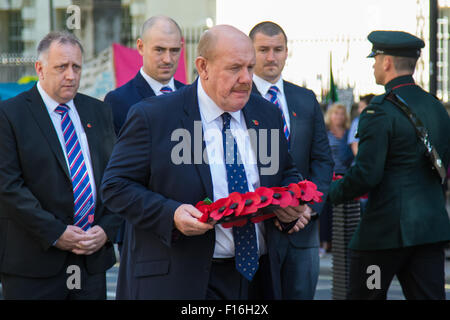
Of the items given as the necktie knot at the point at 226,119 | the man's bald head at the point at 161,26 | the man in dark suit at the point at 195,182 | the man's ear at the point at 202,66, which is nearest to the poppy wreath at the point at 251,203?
the man in dark suit at the point at 195,182

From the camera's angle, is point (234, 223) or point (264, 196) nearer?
point (264, 196)

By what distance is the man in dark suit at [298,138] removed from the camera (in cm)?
480

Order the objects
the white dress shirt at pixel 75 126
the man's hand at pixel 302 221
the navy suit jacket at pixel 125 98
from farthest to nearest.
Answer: the navy suit jacket at pixel 125 98
the white dress shirt at pixel 75 126
the man's hand at pixel 302 221

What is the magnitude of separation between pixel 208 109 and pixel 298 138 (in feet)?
4.63

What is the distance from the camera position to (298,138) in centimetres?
498

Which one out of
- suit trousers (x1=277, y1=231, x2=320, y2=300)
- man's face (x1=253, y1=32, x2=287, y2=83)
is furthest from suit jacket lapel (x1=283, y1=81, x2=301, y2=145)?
suit trousers (x1=277, y1=231, x2=320, y2=300)

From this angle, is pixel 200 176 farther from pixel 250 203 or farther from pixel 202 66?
pixel 202 66

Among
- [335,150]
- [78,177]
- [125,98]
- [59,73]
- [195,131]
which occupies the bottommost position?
[335,150]

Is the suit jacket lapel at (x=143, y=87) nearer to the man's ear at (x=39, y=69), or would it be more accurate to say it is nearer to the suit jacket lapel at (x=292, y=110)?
the man's ear at (x=39, y=69)

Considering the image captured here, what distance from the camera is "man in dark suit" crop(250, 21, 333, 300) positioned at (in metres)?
4.80

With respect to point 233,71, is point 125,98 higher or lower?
lower

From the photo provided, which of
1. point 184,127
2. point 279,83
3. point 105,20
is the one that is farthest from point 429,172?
point 105,20

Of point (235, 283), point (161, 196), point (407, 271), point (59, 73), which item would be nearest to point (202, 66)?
point (161, 196)

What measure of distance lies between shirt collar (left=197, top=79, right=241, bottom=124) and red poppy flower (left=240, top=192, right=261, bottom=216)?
537 millimetres
